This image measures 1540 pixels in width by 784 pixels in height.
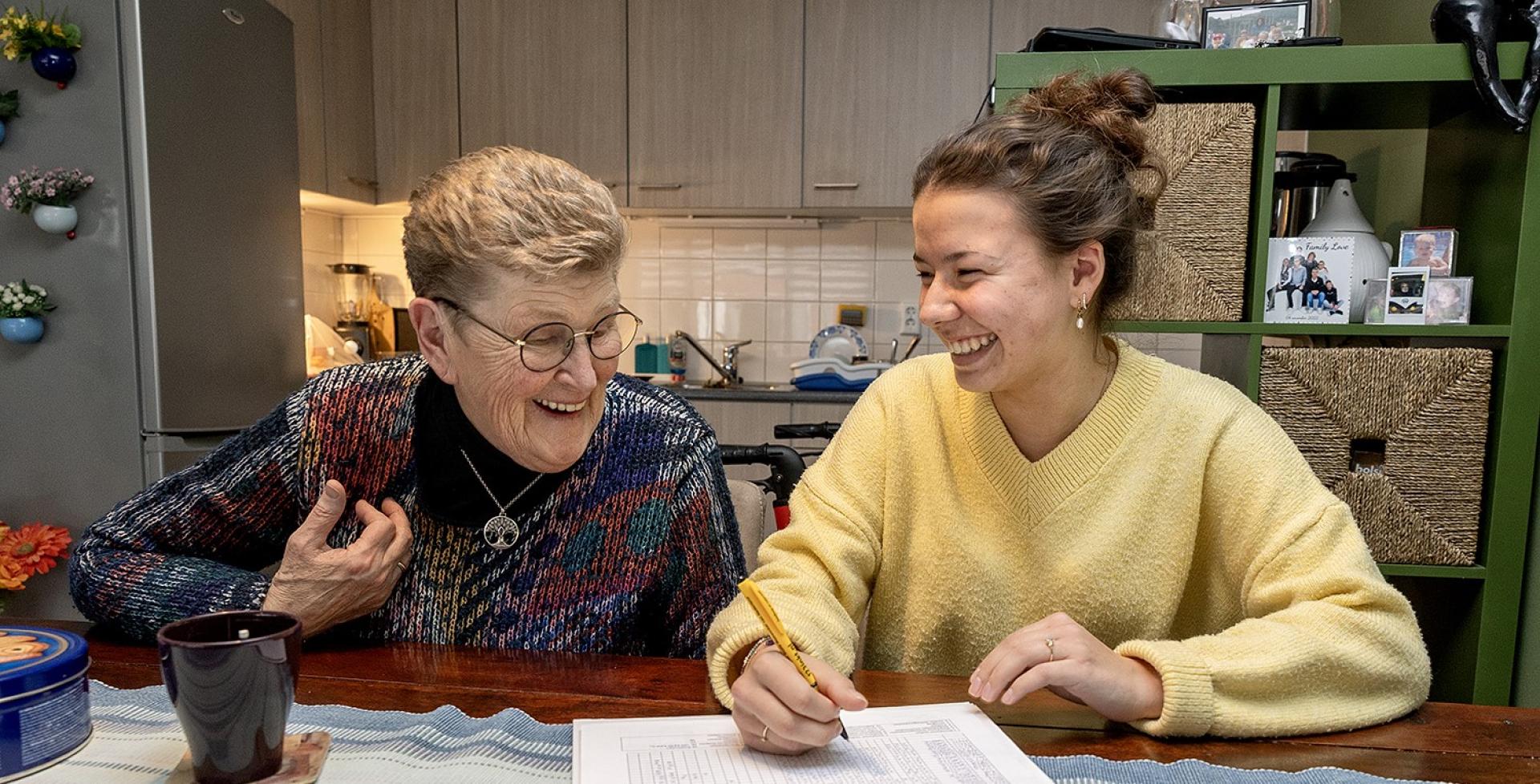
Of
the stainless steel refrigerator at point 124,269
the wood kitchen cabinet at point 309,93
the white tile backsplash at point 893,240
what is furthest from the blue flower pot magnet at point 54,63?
the white tile backsplash at point 893,240

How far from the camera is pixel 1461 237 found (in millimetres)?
1675

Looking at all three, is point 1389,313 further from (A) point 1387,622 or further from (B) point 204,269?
(B) point 204,269

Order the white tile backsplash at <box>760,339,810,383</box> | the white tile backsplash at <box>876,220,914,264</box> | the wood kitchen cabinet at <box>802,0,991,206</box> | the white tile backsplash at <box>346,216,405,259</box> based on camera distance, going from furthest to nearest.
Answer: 1. the white tile backsplash at <box>346,216,405,259</box>
2. the white tile backsplash at <box>760,339,810,383</box>
3. the white tile backsplash at <box>876,220,914,264</box>
4. the wood kitchen cabinet at <box>802,0,991,206</box>

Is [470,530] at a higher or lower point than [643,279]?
lower

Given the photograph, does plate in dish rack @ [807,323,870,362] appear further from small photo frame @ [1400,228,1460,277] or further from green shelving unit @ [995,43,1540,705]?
small photo frame @ [1400,228,1460,277]

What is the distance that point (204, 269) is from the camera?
2342mm

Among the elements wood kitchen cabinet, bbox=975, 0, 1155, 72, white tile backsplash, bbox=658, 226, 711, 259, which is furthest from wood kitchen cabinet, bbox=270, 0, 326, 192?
wood kitchen cabinet, bbox=975, 0, 1155, 72

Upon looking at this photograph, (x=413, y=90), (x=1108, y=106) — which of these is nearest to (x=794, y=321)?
(x=413, y=90)

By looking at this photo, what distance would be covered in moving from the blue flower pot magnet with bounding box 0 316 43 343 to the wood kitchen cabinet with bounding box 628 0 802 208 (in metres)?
1.88

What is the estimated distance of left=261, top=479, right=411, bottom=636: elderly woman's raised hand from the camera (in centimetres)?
93

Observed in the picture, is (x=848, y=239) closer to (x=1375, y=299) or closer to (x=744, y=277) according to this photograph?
(x=744, y=277)

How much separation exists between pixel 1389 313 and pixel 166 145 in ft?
8.62

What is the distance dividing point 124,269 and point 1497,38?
9.13 feet

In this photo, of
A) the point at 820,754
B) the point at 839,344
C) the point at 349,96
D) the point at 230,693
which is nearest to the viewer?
the point at 230,693
